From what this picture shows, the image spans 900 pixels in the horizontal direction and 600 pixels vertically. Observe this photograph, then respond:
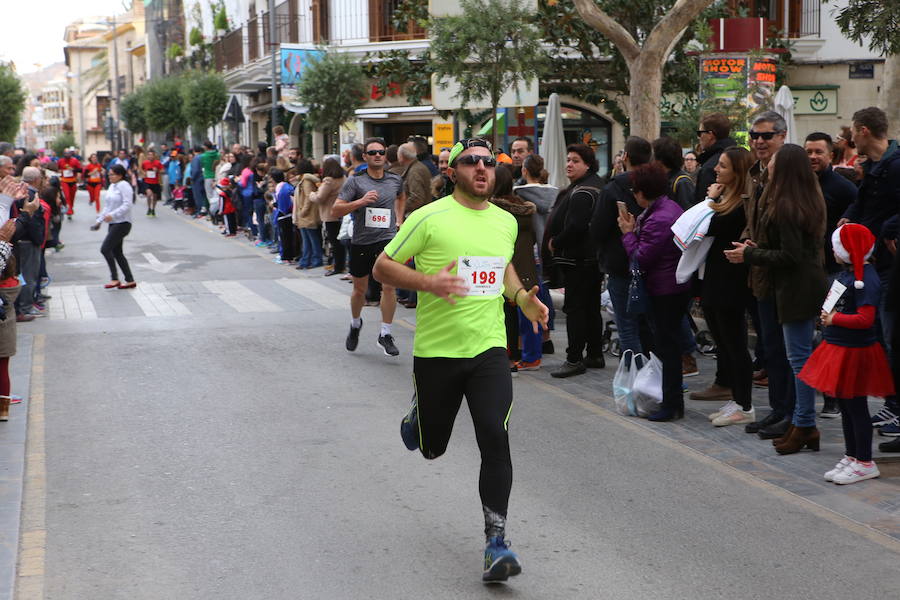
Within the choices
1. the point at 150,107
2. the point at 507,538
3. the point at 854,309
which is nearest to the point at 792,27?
the point at 854,309

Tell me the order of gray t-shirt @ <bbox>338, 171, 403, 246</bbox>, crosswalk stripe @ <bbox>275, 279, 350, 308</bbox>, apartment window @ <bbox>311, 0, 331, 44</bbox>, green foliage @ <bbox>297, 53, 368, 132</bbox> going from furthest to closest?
apartment window @ <bbox>311, 0, 331, 44</bbox> < green foliage @ <bbox>297, 53, 368, 132</bbox> < crosswalk stripe @ <bbox>275, 279, 350, 308</bbox> < gray t-shirt @ <bbox>338, 171, 403, 246</bbox>

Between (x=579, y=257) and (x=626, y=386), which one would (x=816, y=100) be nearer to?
(x=579, y=257)

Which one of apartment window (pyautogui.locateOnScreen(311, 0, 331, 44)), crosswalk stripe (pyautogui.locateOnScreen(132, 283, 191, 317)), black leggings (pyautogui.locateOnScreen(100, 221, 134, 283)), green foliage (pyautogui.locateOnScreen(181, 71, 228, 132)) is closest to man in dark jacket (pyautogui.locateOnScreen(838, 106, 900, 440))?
crosswalk stripe (pyautogui.locateOnScreen(132, 283, 191, 317))

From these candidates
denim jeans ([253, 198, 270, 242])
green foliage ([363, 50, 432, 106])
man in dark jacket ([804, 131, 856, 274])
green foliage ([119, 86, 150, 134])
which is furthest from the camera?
green foliage ([119, 86, 150, 134])

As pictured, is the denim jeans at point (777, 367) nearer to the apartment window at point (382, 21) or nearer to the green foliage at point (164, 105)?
the apartment window at point (382, 21)

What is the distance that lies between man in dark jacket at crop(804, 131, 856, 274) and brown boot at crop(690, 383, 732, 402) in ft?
4.55

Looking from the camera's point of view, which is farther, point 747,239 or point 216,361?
point 216,361

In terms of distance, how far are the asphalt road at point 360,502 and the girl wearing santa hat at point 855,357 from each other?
56cm

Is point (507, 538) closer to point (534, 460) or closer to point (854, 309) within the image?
point (534, 460)

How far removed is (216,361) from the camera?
10.4m

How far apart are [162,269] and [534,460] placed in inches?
503

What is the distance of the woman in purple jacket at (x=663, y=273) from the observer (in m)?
7.94

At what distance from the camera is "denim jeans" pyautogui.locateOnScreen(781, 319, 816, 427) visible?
6949 mm

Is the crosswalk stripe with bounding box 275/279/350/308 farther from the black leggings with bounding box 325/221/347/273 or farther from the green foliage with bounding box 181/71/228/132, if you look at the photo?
the green foliage with bounding box 181/71/228/132
